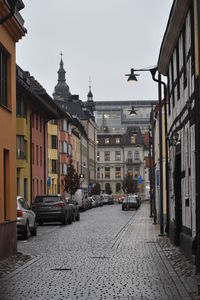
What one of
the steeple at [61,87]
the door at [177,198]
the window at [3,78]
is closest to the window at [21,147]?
the door at [177,198]

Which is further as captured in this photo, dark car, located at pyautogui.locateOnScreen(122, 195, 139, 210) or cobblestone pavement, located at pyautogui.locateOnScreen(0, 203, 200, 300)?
dark car, located at pyautogui.locateOnScreen(122, 195, 139, 210)

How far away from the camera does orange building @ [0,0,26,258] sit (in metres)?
17.4

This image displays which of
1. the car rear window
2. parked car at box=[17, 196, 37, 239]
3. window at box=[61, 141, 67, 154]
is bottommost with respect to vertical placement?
parked car at box=[17, 196, 37, 239]

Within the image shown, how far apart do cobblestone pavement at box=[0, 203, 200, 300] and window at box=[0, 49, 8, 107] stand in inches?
153

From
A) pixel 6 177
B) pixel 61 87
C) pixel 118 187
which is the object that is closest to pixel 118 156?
pixel 118 187

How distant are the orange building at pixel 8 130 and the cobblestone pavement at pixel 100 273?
2.76 feet

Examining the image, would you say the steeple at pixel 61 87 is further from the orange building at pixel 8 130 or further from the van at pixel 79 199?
the orange building at pixel 8 130

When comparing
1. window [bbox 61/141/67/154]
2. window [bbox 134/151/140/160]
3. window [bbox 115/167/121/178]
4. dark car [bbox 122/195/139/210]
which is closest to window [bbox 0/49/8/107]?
dark car [bbox 122/195/139/210]

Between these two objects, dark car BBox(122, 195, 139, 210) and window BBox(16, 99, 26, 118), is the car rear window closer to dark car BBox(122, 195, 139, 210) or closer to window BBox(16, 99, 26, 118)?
window BBox(16, 99, 26, 118)

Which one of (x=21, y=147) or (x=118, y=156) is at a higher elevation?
(x=118, y=156)

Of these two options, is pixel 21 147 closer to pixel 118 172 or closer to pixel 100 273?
pixel 100 273

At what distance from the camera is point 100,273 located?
1430 cm

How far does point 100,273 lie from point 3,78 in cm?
632

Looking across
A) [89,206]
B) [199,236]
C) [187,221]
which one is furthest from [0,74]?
[89,206]
